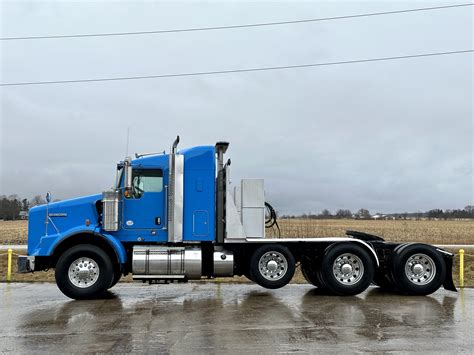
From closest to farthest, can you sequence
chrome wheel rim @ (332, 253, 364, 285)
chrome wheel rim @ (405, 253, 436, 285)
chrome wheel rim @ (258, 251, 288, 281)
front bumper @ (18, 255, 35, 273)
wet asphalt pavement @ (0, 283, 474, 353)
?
wet asphalt pavement @ (0, 283, 474, 353) → front bumper @ (18, 255, 35, 273) → chrome wheel rim @ (258, 251, 288, 281) → chrome wheel rim @ (332, 253, 364, 285) → chrome wheel rim @ (405, 253, 436, 285)

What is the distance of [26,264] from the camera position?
428 inches

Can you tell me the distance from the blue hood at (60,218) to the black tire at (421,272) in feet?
22.9

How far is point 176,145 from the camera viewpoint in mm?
11398

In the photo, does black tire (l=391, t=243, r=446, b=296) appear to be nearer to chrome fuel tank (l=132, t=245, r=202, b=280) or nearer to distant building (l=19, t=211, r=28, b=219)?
chrome fuel tank (l=132, t=245, r=202, b=280)

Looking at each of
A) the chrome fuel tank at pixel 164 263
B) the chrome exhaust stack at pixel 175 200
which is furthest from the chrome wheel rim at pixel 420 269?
the chrome exhaust stack at pixel 175 200

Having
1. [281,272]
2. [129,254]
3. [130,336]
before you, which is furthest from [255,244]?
[130,336]

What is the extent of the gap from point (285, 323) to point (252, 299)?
2.92 meters

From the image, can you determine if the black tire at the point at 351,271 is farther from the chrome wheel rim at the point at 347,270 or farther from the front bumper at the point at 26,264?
the front bumper at the point at 26,264

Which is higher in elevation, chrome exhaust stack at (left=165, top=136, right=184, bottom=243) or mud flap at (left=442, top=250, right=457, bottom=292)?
chrome exhaust stack at (left=165, top=136, right=184, bottom=243)

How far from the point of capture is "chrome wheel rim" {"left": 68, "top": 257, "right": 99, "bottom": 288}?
10.8 m

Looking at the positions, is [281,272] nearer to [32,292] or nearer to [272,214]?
[272,214]

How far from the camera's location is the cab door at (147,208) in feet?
37.1

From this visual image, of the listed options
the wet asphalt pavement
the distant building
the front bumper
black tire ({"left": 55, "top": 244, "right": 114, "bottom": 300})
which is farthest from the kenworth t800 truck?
the wet asphalt pavement

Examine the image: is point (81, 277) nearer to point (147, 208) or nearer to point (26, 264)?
point (26, 264)
